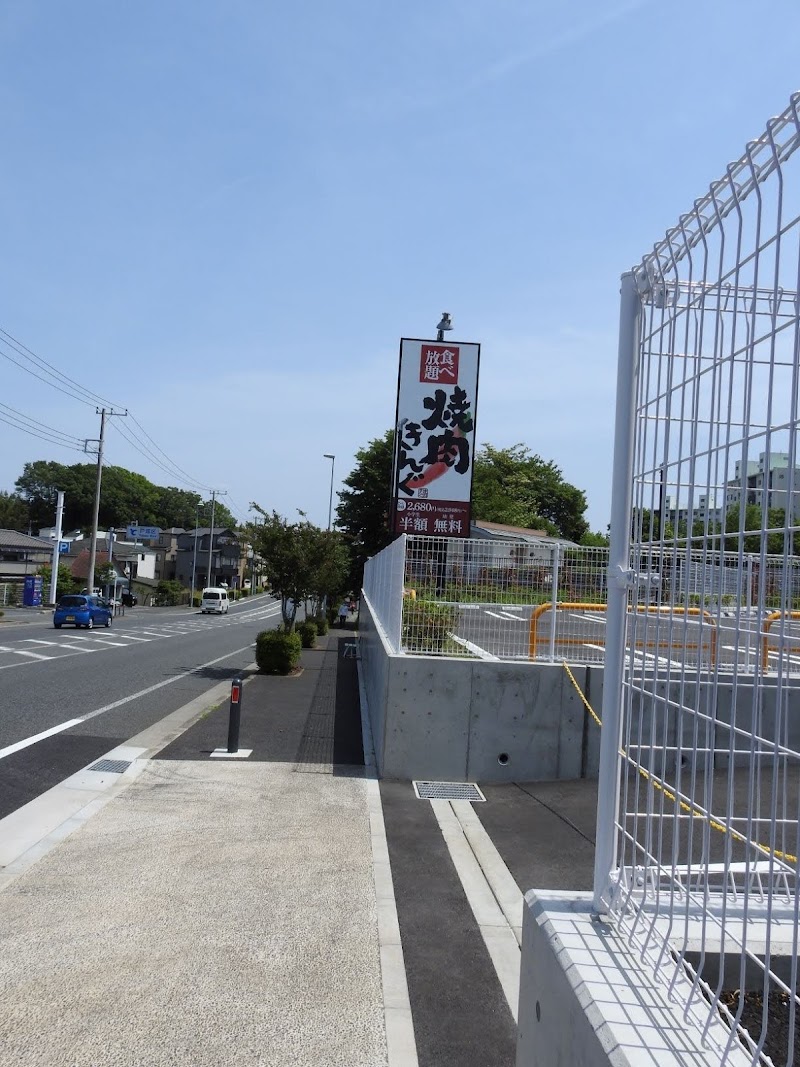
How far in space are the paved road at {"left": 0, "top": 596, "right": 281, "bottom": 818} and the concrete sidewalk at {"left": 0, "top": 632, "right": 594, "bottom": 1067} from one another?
811 millimetres

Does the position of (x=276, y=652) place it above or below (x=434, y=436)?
below

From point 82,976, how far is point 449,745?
5.27 metres

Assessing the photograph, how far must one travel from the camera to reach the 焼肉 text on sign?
612 inches

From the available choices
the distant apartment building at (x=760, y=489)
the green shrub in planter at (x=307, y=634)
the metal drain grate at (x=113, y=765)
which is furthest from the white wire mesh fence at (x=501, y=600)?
the green shrub in planter at (x=307, y=634)

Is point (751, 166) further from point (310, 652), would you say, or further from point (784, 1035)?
point (310, 652)

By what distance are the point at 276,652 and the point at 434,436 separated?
6550 mm

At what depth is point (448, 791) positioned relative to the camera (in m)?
8.70

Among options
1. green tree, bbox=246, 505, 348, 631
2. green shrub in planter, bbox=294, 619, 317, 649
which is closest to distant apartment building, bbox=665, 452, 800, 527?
green tree, bbox=246, 505, 348, 631

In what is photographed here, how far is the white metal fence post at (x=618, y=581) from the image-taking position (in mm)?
2715

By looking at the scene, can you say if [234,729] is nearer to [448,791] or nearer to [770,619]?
[448,791]

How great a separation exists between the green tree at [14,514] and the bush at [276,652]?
102m

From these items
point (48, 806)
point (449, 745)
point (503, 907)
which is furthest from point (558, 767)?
point (48, 806)

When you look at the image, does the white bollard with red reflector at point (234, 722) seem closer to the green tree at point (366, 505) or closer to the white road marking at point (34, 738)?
the white road marking at point (34, 738)

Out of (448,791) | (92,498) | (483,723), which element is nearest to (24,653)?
(483,723)
